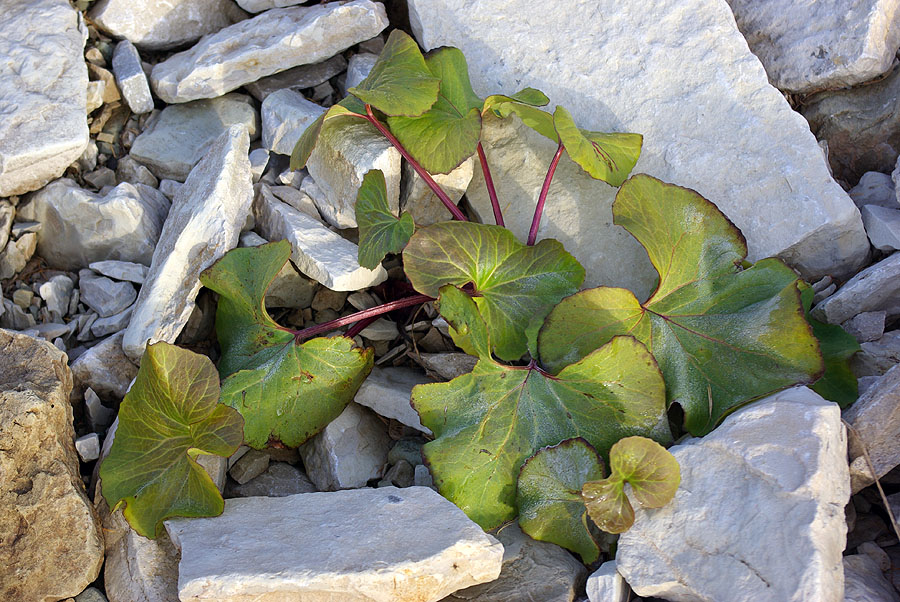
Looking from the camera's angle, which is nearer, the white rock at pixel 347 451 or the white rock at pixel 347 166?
the white rock at pixel 347 451

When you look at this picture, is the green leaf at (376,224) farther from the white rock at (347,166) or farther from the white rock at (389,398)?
the white rock at (389,398)

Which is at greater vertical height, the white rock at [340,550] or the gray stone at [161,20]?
the gray stone at [161,20]

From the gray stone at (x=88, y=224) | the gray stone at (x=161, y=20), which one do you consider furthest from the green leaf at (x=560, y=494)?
the gray stone at (x=161, y=20)

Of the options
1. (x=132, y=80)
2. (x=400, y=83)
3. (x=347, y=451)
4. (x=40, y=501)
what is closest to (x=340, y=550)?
(x=347, y=451)

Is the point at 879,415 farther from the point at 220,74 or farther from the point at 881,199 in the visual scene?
the point at 220,74

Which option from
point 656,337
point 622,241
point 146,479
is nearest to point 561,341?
point 656,337

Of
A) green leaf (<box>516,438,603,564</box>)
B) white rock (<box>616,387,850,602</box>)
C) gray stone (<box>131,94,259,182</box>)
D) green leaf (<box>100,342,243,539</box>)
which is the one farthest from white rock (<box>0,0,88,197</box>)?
white rock (<box>616,387,850,602</box>)
